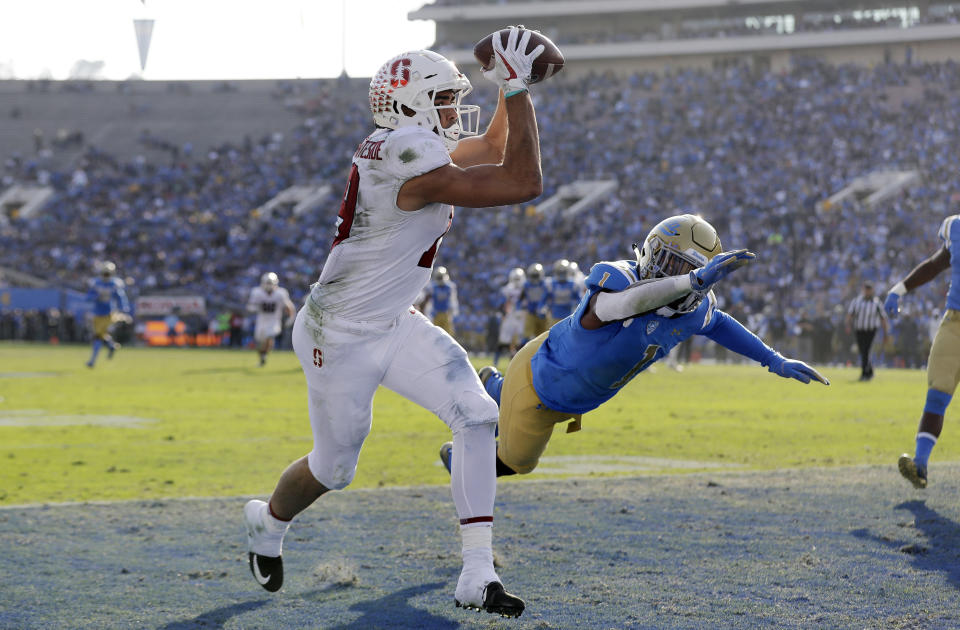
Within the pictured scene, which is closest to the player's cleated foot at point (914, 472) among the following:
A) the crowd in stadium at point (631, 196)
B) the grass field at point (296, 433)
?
the grass field at point (296, 433)

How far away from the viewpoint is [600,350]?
535 centimetres

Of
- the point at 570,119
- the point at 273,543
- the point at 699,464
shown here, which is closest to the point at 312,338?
the point at 273,543

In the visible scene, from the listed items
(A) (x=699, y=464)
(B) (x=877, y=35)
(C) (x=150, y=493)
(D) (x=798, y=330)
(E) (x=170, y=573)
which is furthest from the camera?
(B) (x=877, y=35)

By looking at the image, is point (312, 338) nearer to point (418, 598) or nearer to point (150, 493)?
point (418, 598)

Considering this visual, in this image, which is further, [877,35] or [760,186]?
[877,35]

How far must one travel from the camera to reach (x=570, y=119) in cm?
4356

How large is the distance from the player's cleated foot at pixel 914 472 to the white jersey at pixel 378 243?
4.06m

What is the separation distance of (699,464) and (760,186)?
27576mm

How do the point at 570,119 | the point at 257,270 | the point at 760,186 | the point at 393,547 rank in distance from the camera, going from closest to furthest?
the point at 393,547
the point at 760,186
the point at 257,270
the point at 570,119

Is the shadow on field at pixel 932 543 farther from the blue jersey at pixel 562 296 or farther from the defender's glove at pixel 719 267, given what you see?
the blue jersey at pixel 562 296

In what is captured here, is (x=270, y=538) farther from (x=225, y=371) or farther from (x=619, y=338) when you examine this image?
(x=225, y=371)

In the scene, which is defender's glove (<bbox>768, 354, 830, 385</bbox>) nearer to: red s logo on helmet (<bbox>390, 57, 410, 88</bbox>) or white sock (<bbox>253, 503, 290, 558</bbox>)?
red s logo on helmet (<bbox>390, 57, 410, 88</bbox>)

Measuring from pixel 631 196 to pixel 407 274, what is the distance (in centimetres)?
3396

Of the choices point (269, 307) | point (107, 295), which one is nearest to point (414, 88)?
point (107, 295)
